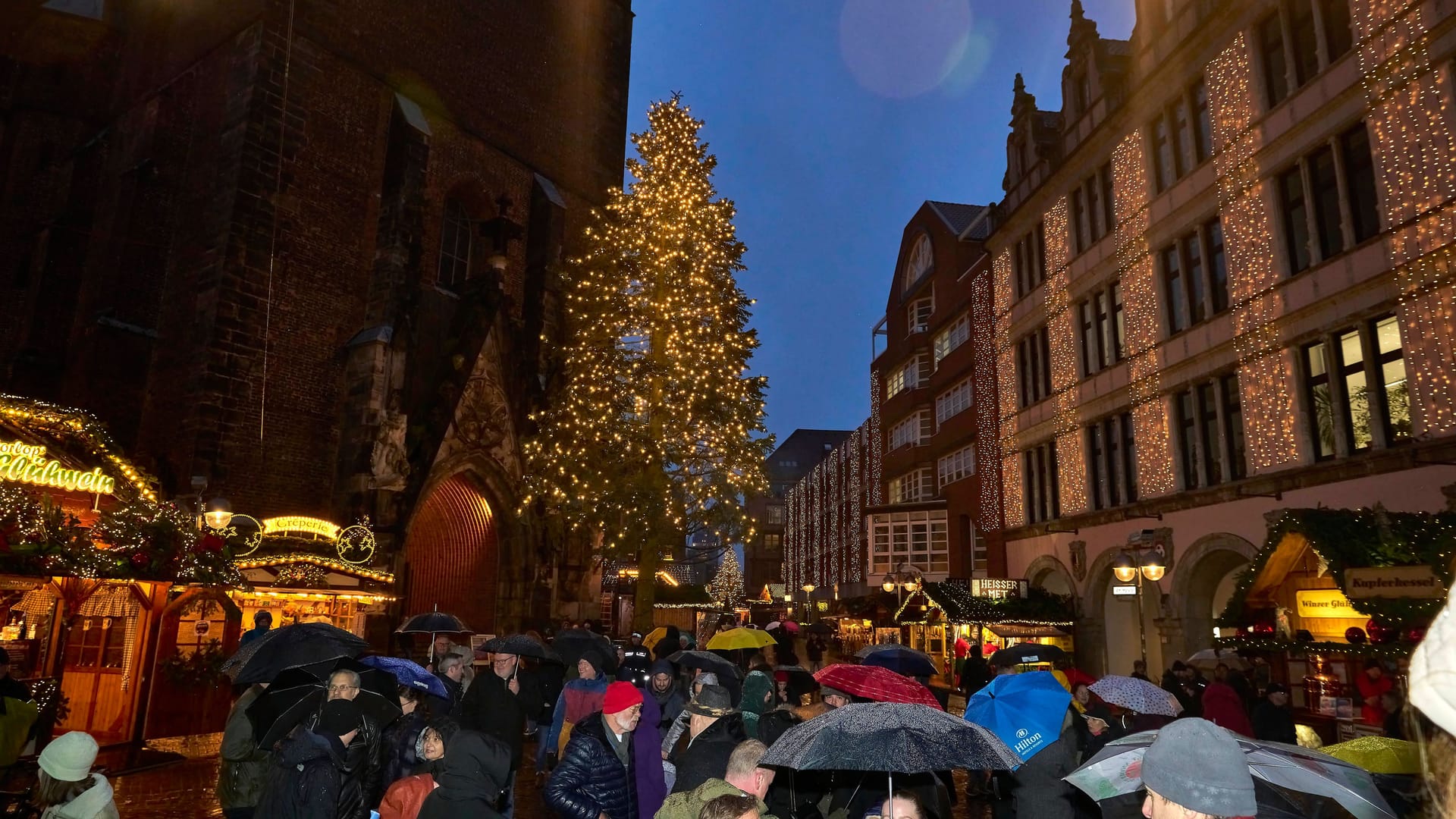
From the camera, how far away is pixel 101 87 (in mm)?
26328

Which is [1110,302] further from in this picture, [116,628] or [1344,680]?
[116,628]

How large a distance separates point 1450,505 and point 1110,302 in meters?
11.3

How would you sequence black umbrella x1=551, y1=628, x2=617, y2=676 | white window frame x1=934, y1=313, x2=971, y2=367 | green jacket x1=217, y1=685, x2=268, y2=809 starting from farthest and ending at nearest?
1. white window frame x1=934, y1=313, x2=971, y2=367
2. black umbrella x1=551, y1=628, x2=617, y2=676
3. green jacket x1=217, y1=685, x2=268, y2=809

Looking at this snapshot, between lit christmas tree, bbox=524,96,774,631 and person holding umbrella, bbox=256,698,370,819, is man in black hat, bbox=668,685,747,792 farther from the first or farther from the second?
lit christmas tree, bbox=524,96,774,631

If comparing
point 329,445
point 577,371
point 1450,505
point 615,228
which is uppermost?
point 615,228

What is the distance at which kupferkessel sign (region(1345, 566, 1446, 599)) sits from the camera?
1110cm

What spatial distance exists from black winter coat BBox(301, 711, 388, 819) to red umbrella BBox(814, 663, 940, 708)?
334 cm

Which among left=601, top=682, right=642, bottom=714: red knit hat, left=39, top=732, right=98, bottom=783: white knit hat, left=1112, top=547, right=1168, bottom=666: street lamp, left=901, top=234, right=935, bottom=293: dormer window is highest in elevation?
left=901, top=234, right=935, bottom=293: dormer window

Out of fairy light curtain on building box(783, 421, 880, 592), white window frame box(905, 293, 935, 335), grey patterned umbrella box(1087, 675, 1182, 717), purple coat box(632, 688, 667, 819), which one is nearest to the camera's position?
purple coat box(632, 688, 667, 819)

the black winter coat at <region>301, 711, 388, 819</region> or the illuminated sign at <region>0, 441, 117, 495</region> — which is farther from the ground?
→ the illuminated sign at <region>0, 441, 117, 495</region>

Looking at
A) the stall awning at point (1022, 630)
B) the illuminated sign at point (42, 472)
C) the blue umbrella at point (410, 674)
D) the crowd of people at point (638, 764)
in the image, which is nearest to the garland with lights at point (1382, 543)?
the crowd of people at point (638, 764)

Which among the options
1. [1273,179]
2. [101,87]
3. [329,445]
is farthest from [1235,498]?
[101,87]

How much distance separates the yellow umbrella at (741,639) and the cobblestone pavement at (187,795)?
326 centimetres

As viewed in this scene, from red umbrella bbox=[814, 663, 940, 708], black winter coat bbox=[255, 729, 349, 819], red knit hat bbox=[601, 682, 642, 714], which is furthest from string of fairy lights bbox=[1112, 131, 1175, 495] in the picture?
black winter coat bbox=[255, 729, 349, 819]
